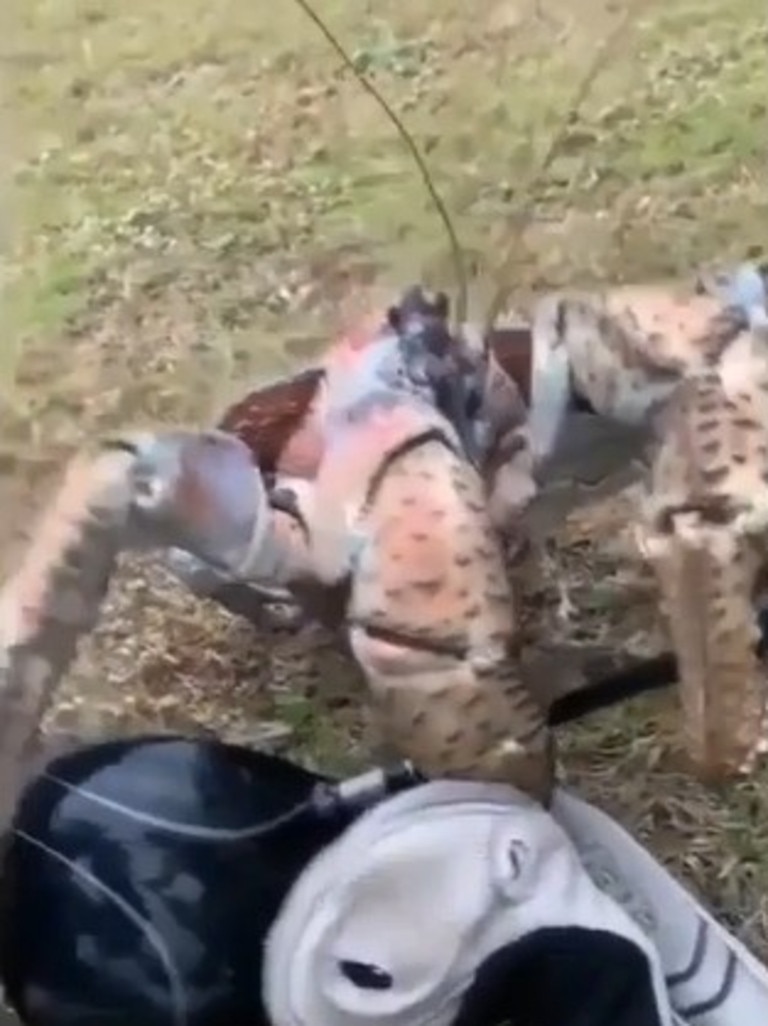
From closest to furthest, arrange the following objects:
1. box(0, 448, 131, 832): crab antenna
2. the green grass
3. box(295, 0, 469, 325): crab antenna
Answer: box(0, 448, 131, 832): crab antenna < box(295, 0, 469, 325): crab antenna < the green grass

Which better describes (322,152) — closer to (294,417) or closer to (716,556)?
(294,417)

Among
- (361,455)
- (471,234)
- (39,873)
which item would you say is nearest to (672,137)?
(471,234)

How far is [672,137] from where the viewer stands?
43.4 inches

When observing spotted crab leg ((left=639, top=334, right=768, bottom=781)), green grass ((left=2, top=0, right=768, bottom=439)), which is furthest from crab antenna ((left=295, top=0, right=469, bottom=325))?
spotted crab leg ((left=639, top=334, right=768, bottom=781))

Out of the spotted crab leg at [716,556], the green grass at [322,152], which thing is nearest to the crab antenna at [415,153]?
the green grass at [322,152]

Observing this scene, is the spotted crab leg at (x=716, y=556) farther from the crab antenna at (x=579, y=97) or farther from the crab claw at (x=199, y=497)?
the crab antenna at (x=579, y=97)

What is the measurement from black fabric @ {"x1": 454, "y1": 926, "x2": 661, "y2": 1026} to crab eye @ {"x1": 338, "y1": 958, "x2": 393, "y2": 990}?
0.09ft

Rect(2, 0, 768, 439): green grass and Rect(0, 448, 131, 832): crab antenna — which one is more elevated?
Rect(0, 448, 131, 832): crab antenna

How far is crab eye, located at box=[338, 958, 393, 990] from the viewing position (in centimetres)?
68

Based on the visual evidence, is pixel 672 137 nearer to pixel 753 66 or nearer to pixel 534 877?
pixel 753 66

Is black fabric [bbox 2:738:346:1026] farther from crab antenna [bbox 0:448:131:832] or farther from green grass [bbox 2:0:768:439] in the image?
green grass [bbox 2:0:768:439]

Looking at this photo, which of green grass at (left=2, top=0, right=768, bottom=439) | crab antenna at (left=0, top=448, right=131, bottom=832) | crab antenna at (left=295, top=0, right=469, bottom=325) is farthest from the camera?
green grass at (left=2, top=0, right=768, bottom=439)

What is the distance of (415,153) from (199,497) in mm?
372

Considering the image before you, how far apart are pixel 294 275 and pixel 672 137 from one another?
195 millimetres
